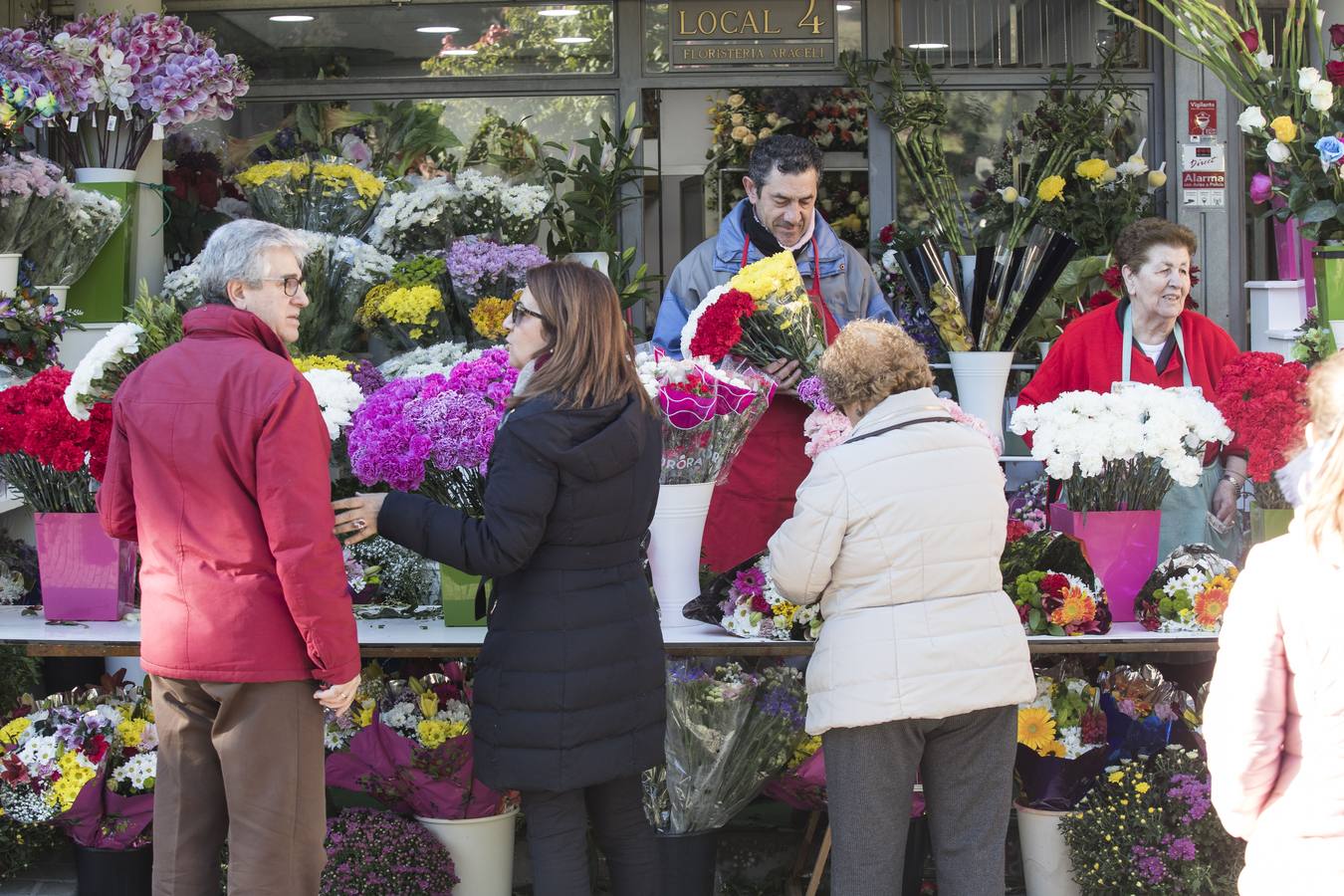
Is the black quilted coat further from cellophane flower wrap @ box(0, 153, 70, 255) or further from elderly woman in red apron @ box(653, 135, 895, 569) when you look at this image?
cellophane flower wrap @ box(0, 153, 70, 255)

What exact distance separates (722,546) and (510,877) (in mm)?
1139

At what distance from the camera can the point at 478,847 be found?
146 inches

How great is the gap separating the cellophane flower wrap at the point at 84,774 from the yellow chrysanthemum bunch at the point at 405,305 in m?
1.60

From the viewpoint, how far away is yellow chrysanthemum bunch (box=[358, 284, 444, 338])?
492cm

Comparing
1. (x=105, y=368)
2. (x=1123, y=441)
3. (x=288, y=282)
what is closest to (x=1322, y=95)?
(x=1123, y=441)

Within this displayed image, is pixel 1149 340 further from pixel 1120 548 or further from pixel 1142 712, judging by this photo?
pixel 1142 712

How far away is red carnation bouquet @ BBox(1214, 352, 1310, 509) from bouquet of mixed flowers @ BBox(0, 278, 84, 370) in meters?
3.17

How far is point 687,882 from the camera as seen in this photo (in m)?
3.70

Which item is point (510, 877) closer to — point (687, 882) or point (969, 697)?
point (687, 882)

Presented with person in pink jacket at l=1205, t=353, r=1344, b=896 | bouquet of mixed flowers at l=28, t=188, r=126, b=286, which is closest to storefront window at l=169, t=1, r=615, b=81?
bouquet of mixed flowers at l=28, t=188, r=126, b=286

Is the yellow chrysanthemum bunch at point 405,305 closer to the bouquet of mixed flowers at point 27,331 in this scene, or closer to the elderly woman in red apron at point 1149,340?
the bouquet of mixed flowers at point 27,331

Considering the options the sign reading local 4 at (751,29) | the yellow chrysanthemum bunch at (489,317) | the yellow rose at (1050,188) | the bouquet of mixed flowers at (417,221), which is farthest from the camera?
the sign reading local 4 at (751,29)

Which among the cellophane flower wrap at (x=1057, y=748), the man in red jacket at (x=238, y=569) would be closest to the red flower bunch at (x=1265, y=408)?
the cellophane flower wrap at (x=1057, y=748)

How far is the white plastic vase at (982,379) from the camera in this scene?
520 centimetres
